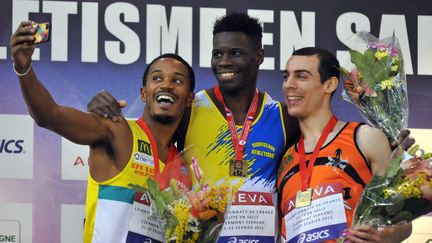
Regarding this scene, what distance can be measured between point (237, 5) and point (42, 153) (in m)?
1.38

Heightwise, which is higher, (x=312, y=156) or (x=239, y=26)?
(x=239, y=26)

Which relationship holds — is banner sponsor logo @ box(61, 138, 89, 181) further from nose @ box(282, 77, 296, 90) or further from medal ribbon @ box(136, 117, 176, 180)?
nose @ box(282, 77, 296, 90)

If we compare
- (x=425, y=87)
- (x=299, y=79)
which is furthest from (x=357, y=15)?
(x=299, y=79)

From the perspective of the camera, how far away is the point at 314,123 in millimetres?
4941

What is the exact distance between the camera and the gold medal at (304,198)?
4656 mm

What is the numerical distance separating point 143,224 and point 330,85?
3.58 ft

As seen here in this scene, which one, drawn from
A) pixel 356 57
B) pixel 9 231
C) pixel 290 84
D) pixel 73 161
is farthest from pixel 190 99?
pixel 9 231

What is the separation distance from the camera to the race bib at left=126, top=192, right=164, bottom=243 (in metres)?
4.57

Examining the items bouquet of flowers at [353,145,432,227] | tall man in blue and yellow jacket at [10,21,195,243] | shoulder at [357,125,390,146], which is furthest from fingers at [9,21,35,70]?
shoulder at [357,125,390,146]

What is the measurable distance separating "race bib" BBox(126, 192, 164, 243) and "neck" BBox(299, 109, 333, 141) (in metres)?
0.83

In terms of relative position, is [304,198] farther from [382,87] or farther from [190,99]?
[190,99]

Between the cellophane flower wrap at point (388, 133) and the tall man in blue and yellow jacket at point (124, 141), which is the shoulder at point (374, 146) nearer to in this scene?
the cellophane flower wrap at point (388, 133)

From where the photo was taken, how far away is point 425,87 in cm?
624

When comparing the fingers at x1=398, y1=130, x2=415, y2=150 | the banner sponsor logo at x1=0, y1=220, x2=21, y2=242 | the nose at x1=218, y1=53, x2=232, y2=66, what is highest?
the nose at x1=218, y1=53, x2=232, y2=66
